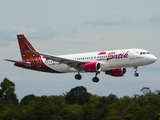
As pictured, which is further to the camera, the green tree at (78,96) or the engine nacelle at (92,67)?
the green tree at (78,96)

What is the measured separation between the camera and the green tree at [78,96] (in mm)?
138250

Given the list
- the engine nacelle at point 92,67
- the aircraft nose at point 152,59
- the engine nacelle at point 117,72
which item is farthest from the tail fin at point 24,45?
the aircraft nose at point 152,59

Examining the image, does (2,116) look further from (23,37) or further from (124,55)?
(124,55)

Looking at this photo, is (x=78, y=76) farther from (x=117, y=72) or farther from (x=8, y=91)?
(x=8, y=91)

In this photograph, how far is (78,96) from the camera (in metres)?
140

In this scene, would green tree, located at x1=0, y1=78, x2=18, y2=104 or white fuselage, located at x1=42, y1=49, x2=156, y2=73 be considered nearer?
white fuselage, located at x1=42, y1=49, x2=156, y2=73

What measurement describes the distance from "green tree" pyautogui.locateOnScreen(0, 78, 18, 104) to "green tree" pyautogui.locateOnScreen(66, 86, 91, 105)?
64.3ft

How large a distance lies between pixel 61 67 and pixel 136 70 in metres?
15.1

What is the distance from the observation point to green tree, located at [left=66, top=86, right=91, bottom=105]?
138250 millimetres

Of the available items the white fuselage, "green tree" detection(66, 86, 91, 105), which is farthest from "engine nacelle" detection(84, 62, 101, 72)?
"green tree" detection(66, 86, 91, 105)

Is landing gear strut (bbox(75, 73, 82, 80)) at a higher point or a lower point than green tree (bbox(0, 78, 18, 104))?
lower

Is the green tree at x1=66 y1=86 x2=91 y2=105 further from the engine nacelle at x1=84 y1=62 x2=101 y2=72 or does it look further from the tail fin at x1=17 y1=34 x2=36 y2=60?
the engine nacelle at x1=84 y1=62 x2=101 y2=72

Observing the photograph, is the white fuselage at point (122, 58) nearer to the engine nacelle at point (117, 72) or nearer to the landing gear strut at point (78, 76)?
the landing gear strut at point (78, 76)

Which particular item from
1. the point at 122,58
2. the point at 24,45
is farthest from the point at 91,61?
the point at 24,45
